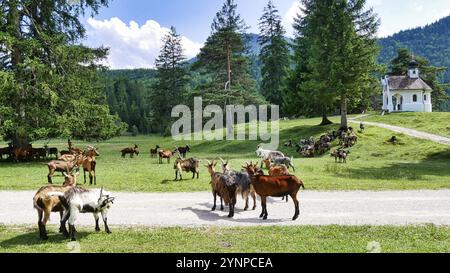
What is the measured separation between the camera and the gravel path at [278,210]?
12.3 m

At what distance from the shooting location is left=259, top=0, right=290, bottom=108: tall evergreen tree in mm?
74312

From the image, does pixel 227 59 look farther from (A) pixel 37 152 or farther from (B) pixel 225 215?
(B) pixel 225 215

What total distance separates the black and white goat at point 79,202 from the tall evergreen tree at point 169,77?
59576mm

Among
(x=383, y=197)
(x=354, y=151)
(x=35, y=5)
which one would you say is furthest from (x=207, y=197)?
(x=35, y=5)

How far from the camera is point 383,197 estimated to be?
1623cm

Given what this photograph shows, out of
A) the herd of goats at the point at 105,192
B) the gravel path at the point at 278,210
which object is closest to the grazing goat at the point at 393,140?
the gravel path at the point at 278,210

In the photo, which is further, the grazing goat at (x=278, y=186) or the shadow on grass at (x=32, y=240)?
the grazing goat at (x=278, y=186)

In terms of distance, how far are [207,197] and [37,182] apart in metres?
8.89

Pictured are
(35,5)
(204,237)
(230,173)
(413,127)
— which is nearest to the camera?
(204,237)

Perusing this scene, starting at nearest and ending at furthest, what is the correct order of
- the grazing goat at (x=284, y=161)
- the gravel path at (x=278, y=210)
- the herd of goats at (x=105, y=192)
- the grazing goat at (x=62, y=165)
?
the herd of goats at (x=105, y=192) < the gravel path at (x=278, y=210) < the grazing goat at (x=62, y=165) < the grazing goat at (x=284, y=161)

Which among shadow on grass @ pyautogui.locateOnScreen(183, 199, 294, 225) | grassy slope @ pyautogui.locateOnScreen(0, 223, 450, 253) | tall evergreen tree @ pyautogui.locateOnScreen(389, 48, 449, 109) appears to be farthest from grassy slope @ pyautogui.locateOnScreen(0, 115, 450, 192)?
tall evergreen tree @ pyautogui.locateOnScreen(389, 48, 449, 109)

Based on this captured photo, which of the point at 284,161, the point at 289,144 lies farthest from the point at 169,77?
the point at 284,161

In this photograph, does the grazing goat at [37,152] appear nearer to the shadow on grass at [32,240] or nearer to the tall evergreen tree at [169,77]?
the shadow on grass at [32,240]
